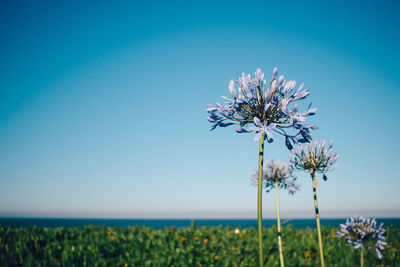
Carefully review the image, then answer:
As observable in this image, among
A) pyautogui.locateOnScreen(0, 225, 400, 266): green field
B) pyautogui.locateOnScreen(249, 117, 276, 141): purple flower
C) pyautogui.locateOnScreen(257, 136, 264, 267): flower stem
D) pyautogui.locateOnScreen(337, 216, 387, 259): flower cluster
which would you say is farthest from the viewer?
pyautogui.locateOnScreen(0, 225, 400, 266): green field

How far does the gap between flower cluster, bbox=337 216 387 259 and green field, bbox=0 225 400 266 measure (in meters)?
2.50

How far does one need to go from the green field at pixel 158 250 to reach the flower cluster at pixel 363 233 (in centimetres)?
250

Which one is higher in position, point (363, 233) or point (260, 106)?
point (260, 106)

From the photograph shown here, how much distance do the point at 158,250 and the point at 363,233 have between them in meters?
5.24

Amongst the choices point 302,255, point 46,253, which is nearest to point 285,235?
point 302,255

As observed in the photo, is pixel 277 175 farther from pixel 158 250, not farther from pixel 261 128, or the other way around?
pixel 158 250

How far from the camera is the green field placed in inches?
231

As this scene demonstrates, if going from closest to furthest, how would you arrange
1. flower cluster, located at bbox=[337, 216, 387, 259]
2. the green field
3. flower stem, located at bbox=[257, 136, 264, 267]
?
flower stem, located at bbox=[257, 136, 264, 267] → flower cluster, located at bbox=[337, 216, 387, 259] → the green field

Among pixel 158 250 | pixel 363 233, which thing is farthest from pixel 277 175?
pixel 158 250

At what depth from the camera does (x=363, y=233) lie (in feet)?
12.5

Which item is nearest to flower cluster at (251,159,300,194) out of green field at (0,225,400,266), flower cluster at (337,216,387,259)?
flower cluster at (337,216,387,259)

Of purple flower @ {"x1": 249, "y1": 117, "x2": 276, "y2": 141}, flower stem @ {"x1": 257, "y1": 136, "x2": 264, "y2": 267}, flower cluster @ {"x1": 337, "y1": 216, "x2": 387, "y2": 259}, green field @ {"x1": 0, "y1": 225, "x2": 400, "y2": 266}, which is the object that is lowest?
green field @ {"x1": 0, "y1": 225, "x2": 400, "y2": 266}

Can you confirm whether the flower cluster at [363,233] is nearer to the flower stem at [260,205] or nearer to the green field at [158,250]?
the green field at [158,250]

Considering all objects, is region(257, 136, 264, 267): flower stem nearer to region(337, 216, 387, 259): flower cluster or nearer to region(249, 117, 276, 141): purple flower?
region(249, 117, 276, 141): purple flower
